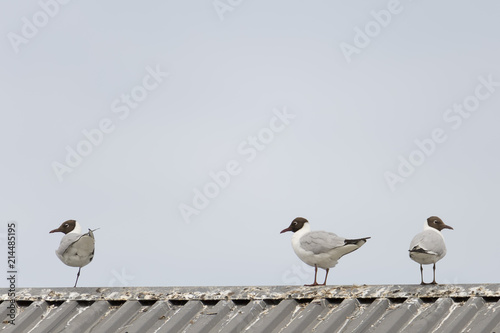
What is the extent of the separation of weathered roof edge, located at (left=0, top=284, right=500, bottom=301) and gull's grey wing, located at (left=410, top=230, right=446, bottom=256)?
5.03 ft

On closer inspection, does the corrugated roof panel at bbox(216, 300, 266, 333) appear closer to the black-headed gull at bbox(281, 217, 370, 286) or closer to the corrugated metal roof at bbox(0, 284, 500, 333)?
the corrugated metal roof at bbox(0, 284, 500, 333)

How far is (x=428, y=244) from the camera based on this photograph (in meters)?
8.26

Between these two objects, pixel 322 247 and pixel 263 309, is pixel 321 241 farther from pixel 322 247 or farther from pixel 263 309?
pixel 263 309

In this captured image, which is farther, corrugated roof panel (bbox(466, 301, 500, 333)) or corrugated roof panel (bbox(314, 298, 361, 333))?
corrugated roof panel (bbox(314, 298, 361, 333))

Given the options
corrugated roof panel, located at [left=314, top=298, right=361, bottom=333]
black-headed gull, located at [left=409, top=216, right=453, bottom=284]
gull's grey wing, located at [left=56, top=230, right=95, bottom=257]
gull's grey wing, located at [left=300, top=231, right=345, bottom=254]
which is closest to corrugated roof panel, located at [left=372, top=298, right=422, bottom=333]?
corrugated roof panel, located at [left=314, top=298, right=361, bottom=333]

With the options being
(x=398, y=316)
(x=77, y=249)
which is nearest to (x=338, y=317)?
(x=398, y=316)

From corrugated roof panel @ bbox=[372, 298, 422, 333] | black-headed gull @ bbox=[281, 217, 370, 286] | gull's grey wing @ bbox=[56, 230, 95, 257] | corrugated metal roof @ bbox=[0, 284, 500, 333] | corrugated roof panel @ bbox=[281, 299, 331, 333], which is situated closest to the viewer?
corrugated roof panel @ bbox=[372, 298, 422, 333]

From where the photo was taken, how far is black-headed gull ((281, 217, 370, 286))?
370 inches

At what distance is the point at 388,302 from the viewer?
261 inches

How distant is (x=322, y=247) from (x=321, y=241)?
2.6 inches

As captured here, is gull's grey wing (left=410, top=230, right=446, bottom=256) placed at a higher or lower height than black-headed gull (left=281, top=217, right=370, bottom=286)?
lower

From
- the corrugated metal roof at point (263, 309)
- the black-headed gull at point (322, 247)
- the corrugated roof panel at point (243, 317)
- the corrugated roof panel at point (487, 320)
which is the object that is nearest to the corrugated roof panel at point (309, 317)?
the corrugated metal roof at point (263, 309)

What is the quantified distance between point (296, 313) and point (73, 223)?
561cm

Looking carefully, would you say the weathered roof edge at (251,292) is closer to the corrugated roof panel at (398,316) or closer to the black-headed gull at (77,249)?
the corrugated roof panel at (398,316)
